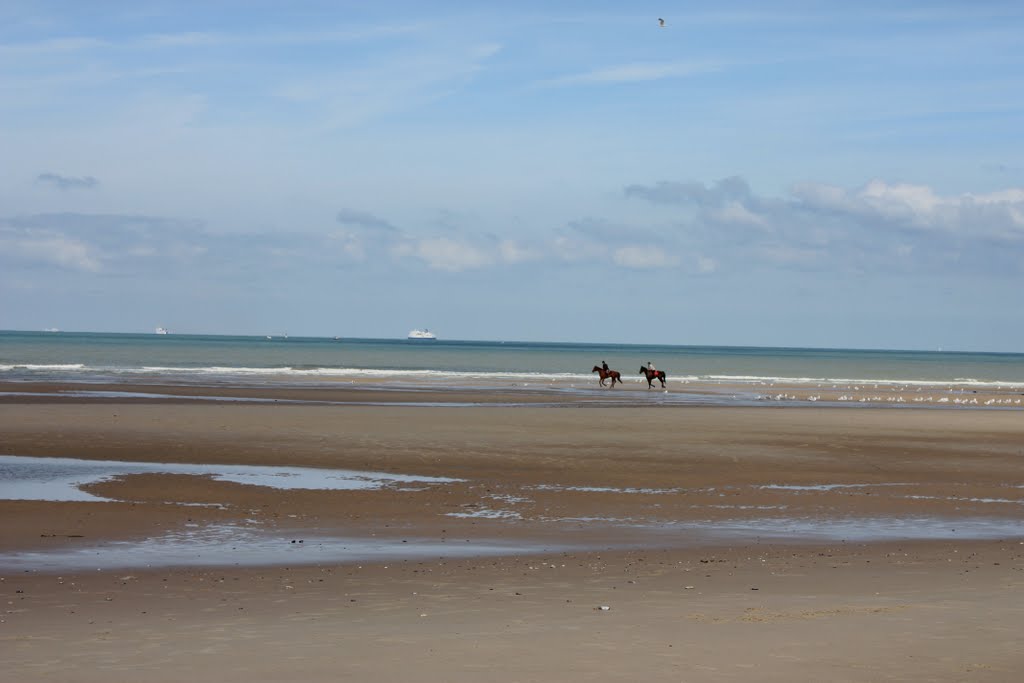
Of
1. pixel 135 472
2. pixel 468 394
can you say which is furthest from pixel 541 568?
pixel 468 394

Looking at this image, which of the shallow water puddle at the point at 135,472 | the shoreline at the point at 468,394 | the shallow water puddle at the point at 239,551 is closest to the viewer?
the shallow water puddle at the point at 239,551

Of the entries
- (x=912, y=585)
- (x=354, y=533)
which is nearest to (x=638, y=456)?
(x=354, y=533)

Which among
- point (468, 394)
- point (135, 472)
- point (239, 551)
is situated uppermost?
point (468, 394)

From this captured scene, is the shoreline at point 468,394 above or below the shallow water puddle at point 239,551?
above

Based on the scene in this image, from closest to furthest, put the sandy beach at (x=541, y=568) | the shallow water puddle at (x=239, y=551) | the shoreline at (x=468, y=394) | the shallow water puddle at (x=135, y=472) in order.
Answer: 1. the sandy beach at (x=541, y=568)
2. the shallow water puddle at (x=239, y=551)
3. the shallow water puddle at (x=135, y=472)
4. the shoreline at (x=468, y=394)

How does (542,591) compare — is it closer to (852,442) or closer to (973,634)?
(973,634)

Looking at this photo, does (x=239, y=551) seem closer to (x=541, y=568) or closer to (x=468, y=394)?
(x=541, y=568)

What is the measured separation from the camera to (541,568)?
12414mm

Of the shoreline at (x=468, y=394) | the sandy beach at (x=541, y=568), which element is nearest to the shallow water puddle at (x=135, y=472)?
the sandy beach at (x=541, y=568)

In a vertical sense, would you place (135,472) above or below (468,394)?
below

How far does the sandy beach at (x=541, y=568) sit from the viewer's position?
27.8 ft

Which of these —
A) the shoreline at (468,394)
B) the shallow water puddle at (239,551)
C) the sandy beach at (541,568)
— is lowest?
the shallow water puddle at (239,551)

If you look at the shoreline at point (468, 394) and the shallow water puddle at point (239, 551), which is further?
the shoreline at point (468, 394)

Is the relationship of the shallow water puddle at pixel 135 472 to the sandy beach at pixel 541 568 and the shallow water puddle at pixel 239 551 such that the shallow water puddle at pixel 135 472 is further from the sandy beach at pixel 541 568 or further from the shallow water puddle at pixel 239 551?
the shallow water puddle at pixel 239 551
